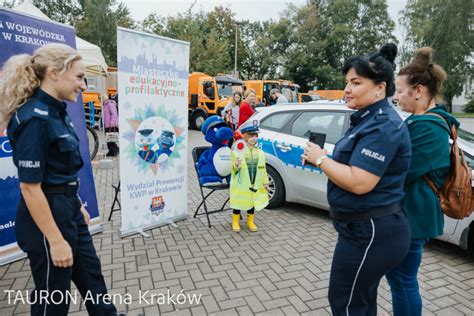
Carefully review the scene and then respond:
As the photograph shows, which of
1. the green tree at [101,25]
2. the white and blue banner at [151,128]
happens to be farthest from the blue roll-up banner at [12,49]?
the green tree at [101,25]

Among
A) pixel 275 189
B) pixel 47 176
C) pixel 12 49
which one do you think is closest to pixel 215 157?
pixel 275 189

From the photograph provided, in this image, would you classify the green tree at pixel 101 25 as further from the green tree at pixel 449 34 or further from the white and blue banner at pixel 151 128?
the white and blue banner at pixel 151 128

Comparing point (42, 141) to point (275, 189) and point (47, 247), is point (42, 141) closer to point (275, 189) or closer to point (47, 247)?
point (47, 247)

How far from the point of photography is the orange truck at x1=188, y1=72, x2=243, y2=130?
15822mm

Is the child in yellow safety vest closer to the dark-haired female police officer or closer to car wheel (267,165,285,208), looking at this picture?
car wheel (267,165,285,208)

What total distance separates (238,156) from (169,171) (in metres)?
0.94

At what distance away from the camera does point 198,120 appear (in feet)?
53.3

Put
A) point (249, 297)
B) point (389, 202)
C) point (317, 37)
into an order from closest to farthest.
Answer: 1. point (389, 202)
2. point (249, 297)
3. point (317, 37)

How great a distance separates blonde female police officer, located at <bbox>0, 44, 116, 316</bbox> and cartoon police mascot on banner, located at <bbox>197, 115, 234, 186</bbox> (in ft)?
8.76

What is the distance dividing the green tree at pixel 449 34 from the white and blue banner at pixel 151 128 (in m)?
32.3

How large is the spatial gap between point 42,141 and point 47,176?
0.21 metres

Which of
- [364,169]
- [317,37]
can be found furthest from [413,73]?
[317,37]

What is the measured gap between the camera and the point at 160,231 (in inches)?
167

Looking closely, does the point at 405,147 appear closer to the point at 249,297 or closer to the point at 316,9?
the point at 249,297
